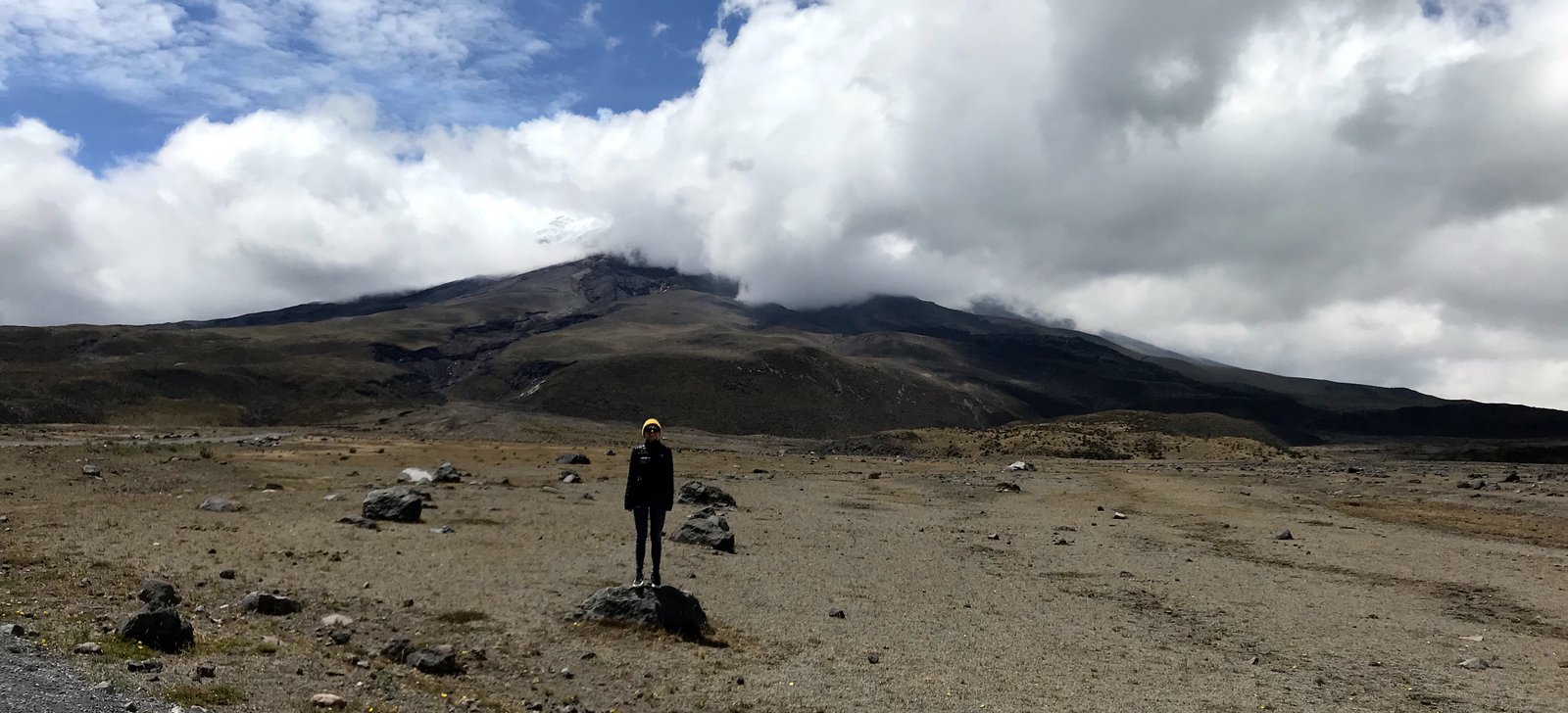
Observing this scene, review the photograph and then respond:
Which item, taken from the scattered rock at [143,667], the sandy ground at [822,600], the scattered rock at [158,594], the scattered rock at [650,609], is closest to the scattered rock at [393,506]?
the sandy ground at [822,600]

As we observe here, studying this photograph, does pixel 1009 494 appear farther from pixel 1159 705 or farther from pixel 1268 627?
pixel 1159 705

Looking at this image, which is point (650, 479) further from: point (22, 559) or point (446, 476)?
point (446, 476)

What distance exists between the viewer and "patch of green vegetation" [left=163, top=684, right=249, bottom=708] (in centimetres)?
788

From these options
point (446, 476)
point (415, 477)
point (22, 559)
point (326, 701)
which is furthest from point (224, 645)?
point (446, 476)

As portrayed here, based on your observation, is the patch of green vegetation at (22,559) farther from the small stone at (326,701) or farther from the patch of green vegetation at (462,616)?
the small stone at (326,701)

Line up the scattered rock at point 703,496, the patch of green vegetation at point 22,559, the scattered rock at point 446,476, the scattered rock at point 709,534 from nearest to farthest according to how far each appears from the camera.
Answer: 1. the patch of green vegetation at point 22,559
2. the scattered rock at point 709,534
3. the scattered rock at point 703,496
4. the scattered rock at point 446,476

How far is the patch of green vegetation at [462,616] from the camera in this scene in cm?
1270

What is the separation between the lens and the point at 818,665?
39.0ft

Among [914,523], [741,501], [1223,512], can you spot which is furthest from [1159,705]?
[1223,512]

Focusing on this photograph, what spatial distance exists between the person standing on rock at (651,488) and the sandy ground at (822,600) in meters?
1.60

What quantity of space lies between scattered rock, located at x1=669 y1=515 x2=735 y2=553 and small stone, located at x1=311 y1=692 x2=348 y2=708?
1320 cm

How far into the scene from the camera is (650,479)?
1331cm

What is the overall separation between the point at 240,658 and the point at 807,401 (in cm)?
15120

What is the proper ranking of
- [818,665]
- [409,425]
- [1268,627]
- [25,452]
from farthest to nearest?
1. [409,425]
2. [25,452]
3. [1268,627]
4. [818,665]
